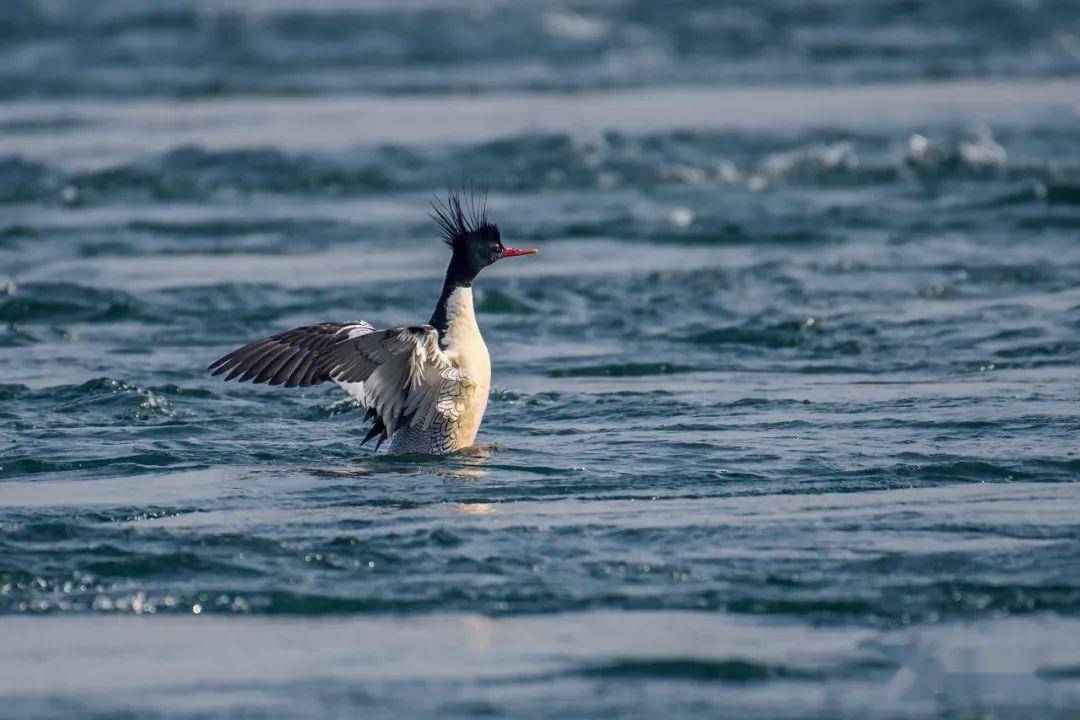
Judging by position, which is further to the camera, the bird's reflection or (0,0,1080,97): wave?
(0,0,1080,97): wave

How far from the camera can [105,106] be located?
24.6 metres

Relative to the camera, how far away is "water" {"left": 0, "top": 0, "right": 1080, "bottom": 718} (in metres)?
5.70

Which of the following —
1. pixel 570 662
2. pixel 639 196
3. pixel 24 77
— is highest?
pixel 24 77

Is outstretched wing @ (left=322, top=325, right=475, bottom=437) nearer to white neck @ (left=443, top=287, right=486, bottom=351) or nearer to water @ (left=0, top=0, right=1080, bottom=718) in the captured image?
white neck @ (left=443, top=287, right=486, bottom=351)

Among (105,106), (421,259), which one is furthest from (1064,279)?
(105,106)

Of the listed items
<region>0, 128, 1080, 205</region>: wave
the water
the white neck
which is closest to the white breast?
the white neck

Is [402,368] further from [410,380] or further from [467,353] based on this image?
[467,353]

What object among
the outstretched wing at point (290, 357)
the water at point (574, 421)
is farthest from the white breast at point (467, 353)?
the outstretched wing at point (290, 357)

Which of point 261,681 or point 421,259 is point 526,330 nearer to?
point 421,259

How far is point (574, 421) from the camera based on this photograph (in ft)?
30.2

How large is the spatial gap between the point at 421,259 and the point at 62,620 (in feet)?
27.2

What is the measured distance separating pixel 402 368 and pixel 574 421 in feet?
3.97

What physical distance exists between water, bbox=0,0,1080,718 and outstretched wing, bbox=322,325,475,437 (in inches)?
9.8

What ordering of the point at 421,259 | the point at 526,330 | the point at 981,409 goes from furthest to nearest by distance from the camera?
1. the point at 421,259
2. the point at 526,330
3. the point at 981,409
